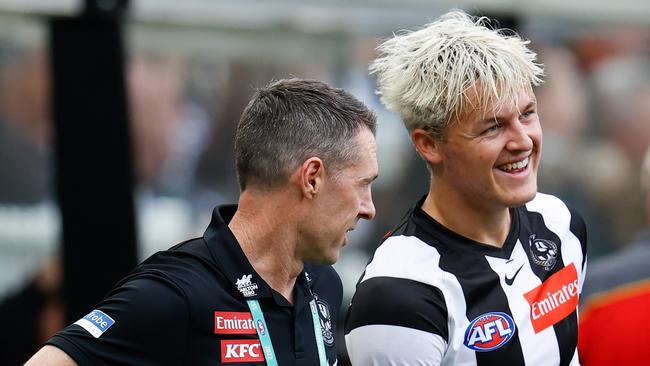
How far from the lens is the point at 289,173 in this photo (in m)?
2.62

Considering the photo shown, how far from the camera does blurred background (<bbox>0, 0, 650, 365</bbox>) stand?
4.93 meters

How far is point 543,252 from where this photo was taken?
9.93ft

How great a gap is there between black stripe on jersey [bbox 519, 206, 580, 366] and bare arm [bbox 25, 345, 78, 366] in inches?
51.0

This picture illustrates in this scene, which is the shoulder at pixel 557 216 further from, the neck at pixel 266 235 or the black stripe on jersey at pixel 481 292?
the neck at pixel 266 235

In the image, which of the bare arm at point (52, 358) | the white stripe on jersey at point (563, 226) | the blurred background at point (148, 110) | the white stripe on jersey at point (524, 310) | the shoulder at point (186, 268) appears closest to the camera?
the bare arm at point (52, 358)

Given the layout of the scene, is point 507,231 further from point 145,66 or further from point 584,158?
point 584,158

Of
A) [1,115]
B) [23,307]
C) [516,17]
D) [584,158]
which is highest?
[516,17]

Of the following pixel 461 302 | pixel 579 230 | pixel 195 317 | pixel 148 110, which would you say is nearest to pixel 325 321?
pixel 461 302

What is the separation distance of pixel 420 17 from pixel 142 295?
333 cm

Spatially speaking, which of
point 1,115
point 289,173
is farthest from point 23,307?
point 289,173

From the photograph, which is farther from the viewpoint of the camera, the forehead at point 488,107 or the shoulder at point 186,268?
the forehead at point 488,107

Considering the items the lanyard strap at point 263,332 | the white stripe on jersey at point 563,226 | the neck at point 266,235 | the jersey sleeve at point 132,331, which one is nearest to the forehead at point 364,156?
the neck at point 266,235

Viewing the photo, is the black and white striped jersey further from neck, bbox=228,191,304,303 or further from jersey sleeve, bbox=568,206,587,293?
neck, bbox=228,191,304,303

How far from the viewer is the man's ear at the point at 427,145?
2.90 metres
